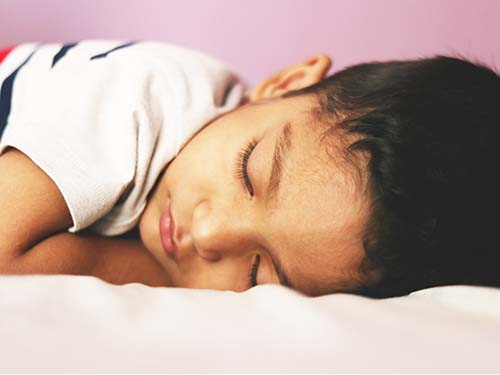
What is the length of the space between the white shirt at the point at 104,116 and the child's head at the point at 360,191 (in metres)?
0.07

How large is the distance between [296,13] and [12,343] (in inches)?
47.1

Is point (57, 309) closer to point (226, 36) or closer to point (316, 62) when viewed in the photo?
point (316, 62)

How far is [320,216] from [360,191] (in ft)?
0.18

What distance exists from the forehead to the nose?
45 mm

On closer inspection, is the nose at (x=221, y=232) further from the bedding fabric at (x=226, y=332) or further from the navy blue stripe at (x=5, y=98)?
the navy blue stripe at (x=5, y=98)

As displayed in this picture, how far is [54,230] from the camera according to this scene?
71 centimetres

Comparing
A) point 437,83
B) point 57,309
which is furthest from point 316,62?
point 57,309

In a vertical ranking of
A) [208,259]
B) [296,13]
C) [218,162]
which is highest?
[296,13]

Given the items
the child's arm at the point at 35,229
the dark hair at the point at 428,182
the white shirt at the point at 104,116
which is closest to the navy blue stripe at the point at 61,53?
the white shirt at the point at 104,116

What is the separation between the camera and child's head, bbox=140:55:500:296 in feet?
2.08

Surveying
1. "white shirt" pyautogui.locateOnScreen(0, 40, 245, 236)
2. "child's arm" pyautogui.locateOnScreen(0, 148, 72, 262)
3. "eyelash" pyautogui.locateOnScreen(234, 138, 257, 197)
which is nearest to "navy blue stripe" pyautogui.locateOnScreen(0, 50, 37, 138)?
"white shirt" pyautogui.locateOnScreen(0, 40, 245, 236)

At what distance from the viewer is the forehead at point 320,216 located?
0.64 meters

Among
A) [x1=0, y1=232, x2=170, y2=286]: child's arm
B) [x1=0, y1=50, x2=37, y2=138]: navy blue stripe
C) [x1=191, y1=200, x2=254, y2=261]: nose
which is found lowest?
[x1=0, y1=232, x2=170, y2=286]: child's arm

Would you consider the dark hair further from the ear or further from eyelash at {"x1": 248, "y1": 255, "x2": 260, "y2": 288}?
the ear
